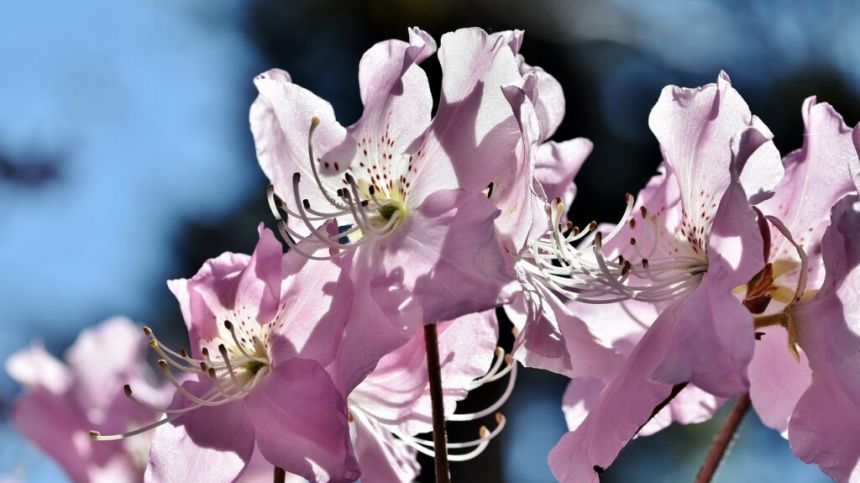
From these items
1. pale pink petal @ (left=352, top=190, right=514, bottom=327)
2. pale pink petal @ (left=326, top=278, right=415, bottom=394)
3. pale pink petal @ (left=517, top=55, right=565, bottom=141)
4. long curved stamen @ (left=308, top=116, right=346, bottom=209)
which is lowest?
pale pink petal @ (left=326, top=278, right=415, bottom=394)

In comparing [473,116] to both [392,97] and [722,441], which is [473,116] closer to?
[392,97]

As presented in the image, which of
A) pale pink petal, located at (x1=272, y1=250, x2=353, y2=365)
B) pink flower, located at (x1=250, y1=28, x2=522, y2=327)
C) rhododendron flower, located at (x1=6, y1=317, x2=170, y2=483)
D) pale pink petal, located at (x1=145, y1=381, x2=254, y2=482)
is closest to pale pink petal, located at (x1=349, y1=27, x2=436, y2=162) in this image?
pink flower, located at (x1=250, y1=28, x2=522, y2=327)

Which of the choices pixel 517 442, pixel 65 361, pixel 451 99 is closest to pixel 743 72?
pixel 517 442

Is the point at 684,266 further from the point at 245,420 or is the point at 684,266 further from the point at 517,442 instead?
the point at 517,442

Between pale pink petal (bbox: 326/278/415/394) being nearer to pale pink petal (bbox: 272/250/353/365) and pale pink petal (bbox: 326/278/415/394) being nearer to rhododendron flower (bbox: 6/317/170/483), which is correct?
pale pink petal (bbox: 272/250/353/365)

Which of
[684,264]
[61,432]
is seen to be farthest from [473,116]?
[61,432]

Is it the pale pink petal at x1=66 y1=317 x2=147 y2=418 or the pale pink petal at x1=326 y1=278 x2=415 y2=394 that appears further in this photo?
the pale pink petal at x1=66 y1=317 x2=147 y2=418
